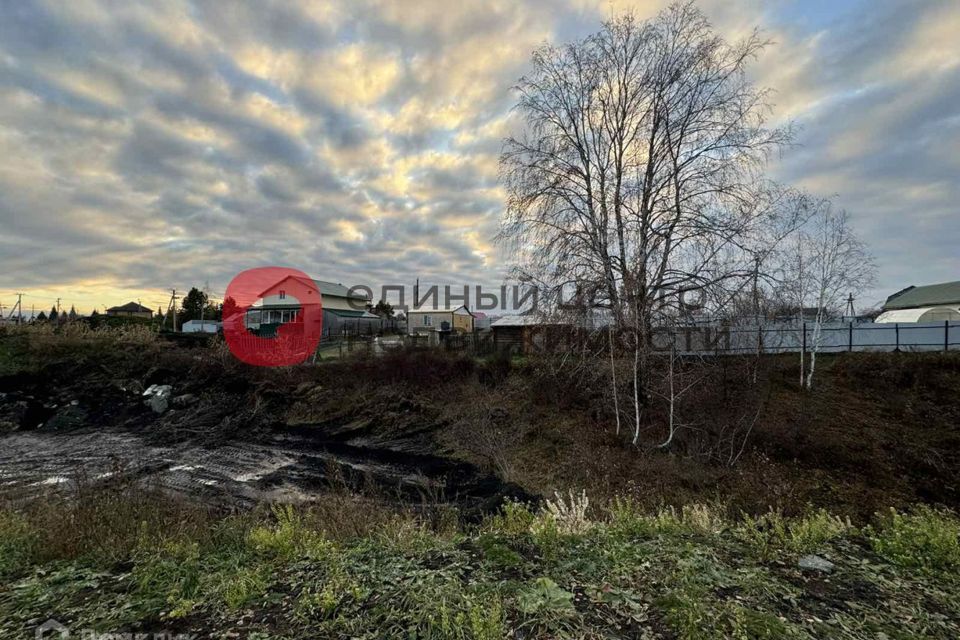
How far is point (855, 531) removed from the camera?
344 centimetres

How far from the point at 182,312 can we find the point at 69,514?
50.0 m

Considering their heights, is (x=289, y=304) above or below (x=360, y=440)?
above

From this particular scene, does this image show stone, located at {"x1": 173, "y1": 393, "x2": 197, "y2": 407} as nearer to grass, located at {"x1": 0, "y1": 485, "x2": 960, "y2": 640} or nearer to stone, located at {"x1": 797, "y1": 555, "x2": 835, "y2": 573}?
grass, located at {"x1": 0, "y1": 485, "x2": 960, "y2": 640}

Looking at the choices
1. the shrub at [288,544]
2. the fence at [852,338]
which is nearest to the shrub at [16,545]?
the shrub at [288,544]

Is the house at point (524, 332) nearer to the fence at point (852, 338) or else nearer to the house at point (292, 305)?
the fence at point (852, 338)

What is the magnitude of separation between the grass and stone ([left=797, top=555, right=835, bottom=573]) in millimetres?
66

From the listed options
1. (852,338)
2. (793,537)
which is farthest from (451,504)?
(852,338)

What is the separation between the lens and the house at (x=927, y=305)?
2620 cm

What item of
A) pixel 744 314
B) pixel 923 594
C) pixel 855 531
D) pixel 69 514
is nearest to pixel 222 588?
pixel 69 514

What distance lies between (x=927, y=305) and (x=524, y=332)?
33.5 meters

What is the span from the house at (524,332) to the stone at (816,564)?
7.30 metres

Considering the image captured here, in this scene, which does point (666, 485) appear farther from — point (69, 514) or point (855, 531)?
point (69, 514)

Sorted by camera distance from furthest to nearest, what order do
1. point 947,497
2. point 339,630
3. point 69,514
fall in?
point 947,497
point 69,514
point 339,630

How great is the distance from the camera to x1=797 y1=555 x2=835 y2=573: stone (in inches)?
101
